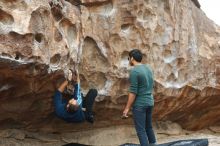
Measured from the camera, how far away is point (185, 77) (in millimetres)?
8797

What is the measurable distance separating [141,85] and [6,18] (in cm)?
195

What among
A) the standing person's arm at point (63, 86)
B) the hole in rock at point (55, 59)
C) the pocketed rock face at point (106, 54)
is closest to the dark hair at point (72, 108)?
the standing person's arm at point (63, 86)

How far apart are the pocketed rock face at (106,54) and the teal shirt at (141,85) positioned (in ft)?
3.29

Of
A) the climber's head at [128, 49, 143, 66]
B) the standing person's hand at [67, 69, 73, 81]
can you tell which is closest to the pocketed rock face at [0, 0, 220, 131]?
the standing person's hand at [67, 69, 73, 81]

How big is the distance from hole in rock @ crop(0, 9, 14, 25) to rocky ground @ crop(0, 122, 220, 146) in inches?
83.0

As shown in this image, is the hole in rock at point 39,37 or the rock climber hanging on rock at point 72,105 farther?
the rock climber hanging on rock at point 72,105

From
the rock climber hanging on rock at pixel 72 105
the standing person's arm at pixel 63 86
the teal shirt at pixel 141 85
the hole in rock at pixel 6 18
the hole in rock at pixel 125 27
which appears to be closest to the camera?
the hole in rock at pixel 6 18

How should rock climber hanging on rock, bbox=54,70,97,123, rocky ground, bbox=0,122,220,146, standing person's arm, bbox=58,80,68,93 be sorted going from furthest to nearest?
rocky ground, bbox=0,122,220,146
standing person's arm, bbox=58,80,68,93
rock climber hanging on rock, bbox=54,70,97,123

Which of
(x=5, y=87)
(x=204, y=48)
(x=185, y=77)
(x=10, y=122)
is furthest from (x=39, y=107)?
(x=204, y=48)

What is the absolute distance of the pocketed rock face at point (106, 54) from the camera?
6230 mm

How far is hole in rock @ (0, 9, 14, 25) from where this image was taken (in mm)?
6015

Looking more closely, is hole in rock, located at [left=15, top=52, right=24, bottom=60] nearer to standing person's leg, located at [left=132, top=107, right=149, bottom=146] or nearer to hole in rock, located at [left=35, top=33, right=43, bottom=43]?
hole in rock, located at [left=35, top=33, right=43, bottom=43]

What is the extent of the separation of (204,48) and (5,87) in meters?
4.21

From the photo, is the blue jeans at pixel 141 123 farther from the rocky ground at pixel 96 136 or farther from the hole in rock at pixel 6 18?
the hole in rock at pixel 6 18
